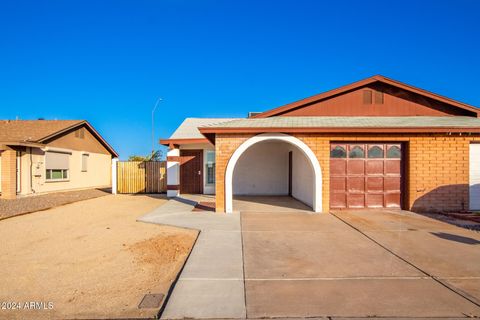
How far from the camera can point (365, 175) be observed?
10242 mm

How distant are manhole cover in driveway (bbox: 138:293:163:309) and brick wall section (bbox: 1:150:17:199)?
14821 millimetres

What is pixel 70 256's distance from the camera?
5445 millimetres

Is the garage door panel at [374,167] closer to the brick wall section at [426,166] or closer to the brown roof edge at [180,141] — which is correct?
the brick wall section at [426,166]

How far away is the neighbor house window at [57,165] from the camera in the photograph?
54.4ft

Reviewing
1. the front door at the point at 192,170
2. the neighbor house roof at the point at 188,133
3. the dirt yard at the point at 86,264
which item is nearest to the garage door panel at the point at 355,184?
the dirt yard at the point at 86,264

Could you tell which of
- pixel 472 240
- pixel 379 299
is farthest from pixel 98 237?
pixel 472 240

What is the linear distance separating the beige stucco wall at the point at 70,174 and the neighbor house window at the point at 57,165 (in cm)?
26

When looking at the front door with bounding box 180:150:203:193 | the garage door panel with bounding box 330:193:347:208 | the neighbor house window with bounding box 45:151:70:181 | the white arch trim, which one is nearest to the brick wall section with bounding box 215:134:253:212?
the white arch trim

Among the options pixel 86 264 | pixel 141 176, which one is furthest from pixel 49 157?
pixel 86 264

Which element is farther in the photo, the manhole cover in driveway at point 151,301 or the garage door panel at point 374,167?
the garage door panel at point 374,167

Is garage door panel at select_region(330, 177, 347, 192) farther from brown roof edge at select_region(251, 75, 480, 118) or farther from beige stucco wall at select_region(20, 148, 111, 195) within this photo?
beige stucco wall at select_region(20, 148, 111, 195)

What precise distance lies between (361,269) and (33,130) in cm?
1991

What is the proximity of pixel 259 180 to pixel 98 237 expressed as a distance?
963 cm

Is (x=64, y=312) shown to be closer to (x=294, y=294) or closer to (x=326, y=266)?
(x=294, y=294)
